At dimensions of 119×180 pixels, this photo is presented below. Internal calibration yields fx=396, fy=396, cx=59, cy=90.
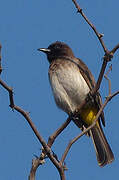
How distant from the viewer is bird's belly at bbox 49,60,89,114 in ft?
19.7

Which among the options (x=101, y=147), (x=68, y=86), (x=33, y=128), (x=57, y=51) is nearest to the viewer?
(x=33, y=128)

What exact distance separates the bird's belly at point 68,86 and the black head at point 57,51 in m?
0.80

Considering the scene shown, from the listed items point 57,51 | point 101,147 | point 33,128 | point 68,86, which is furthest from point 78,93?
point 33,128

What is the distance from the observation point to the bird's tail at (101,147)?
5.45 m

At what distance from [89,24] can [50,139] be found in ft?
3.70

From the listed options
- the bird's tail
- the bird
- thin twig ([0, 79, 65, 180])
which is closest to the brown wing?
the bird

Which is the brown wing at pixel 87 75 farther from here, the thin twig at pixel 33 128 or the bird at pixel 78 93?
the thin twig at pixel 33 128

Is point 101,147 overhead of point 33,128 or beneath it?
overhead

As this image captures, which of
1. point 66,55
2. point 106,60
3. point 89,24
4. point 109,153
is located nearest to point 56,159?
point 106,60

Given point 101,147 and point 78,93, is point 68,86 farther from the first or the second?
point 101,147

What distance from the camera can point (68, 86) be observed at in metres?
6.03

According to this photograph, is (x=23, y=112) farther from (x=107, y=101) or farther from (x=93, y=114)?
(x=93, y=114)

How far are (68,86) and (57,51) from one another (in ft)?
4.39

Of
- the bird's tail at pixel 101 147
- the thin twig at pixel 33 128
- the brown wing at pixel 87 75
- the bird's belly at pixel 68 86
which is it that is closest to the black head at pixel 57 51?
the brown wing at pixel 87 75
